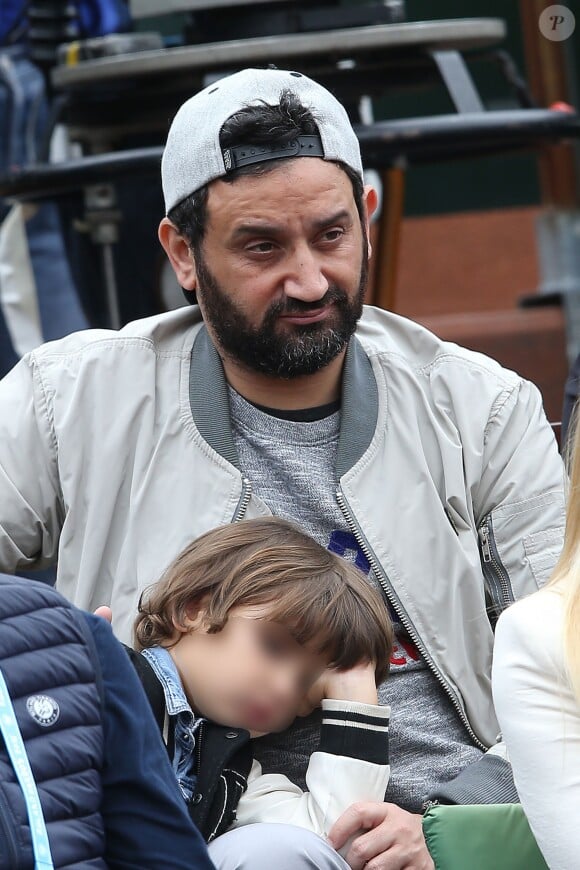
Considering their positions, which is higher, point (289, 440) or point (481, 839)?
point (289, 440)

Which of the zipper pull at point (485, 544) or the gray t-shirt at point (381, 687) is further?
the zipper pull at point (485, 544)

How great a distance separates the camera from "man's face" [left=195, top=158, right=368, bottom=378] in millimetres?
2775

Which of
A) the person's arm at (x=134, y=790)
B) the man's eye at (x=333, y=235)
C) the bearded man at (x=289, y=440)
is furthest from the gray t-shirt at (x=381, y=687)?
the person's arm at (x=134, y=790)

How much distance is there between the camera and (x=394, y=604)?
108 inches

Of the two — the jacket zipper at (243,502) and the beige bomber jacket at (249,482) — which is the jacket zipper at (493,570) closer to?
the beige bomber jacket at (249,482)

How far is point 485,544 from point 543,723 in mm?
811

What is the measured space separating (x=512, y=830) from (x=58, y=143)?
354 cm

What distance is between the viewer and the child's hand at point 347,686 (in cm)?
245

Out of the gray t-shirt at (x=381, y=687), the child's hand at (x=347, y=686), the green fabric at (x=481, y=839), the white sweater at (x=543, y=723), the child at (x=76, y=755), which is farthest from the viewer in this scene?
the gray t-shirt at (x=381, y=687)

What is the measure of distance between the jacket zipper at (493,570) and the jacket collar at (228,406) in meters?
0.26

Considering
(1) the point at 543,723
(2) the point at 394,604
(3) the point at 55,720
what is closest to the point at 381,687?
(2) the point at 394,604

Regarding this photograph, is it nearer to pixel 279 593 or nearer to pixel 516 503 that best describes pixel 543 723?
pixel 279 593

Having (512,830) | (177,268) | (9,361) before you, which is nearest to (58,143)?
(9,361)

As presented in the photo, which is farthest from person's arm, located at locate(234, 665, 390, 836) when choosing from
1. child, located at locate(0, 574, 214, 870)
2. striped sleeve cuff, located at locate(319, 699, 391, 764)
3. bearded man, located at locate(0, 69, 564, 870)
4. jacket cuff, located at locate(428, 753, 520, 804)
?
child, located at locate(0, 574, 214, 870)
